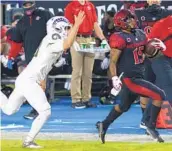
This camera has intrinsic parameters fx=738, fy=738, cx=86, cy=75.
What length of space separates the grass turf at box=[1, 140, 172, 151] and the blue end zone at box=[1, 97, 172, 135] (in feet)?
4.92

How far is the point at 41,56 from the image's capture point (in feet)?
29.8

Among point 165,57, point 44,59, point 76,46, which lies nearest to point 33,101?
point 44,59

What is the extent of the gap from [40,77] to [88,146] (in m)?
1.04

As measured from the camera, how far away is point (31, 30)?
40.4 feet

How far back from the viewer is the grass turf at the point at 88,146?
8.83 metres

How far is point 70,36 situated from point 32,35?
3615 millimetres

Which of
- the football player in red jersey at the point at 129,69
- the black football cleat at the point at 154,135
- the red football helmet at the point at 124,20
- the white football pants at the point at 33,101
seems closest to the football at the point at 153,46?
the football player in red jersey at the point at 129,69

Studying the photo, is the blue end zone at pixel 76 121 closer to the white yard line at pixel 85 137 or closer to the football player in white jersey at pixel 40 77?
the white yard line at pixel 85 137

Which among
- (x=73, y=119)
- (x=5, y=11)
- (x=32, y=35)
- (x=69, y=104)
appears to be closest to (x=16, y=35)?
(x=32, y=35)

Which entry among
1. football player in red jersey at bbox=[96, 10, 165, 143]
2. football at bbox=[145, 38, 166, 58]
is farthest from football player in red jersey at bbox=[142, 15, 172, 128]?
football player in red jersey at bbox=[96, 10, 165, 143]

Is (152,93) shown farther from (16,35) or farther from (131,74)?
(16,35)

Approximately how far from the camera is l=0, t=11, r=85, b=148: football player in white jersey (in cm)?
890

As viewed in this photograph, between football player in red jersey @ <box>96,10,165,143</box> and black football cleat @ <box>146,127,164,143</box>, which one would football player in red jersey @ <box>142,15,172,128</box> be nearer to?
football player in red jersey @ <box>96,10,165,143</box>

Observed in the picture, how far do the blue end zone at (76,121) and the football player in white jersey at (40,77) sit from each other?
7.22 ft
